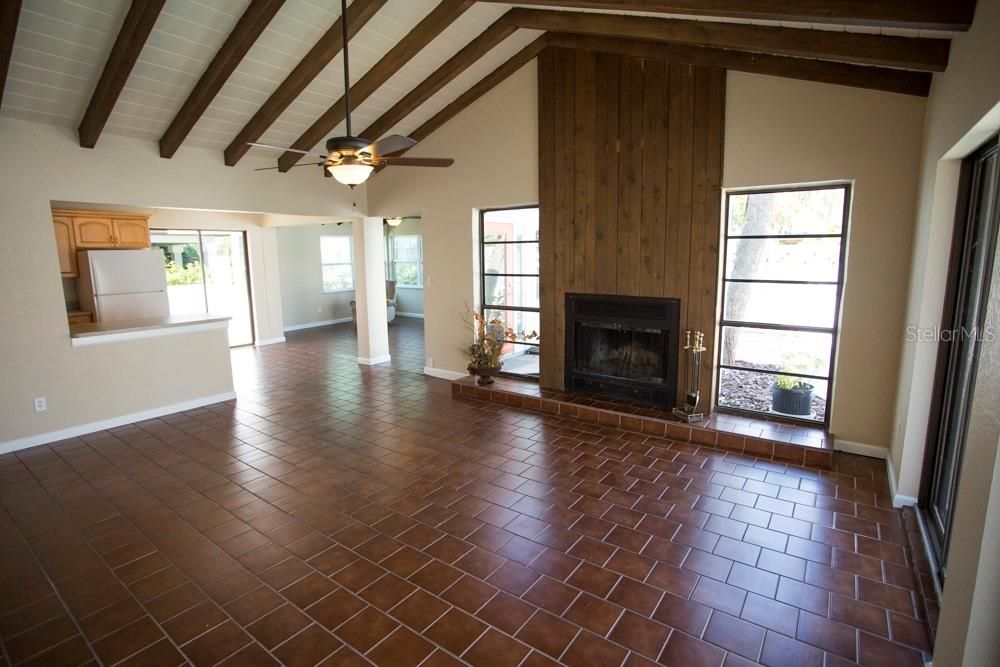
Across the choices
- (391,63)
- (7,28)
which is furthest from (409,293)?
(7,28)

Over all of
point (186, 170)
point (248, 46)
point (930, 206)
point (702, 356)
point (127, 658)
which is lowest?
point (127, 658)

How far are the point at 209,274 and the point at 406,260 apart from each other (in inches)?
185

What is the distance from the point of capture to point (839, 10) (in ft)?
8.62

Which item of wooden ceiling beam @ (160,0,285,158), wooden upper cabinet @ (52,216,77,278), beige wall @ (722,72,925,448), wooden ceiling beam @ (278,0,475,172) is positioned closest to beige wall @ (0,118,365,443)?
wooden ceiling beam @ (160,0,285,158)

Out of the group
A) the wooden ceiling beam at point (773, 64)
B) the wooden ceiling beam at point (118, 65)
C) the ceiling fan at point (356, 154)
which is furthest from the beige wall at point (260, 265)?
the wooden ceiling beam at point (773, 64)

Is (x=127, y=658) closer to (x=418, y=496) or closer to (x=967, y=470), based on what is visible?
(x=418, y=496)

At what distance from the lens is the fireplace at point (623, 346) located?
4.84 metres

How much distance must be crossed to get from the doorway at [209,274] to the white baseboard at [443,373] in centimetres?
389

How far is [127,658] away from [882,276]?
5107 millimetres

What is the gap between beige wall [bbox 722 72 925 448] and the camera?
368 cm

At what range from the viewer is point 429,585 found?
2.56 m

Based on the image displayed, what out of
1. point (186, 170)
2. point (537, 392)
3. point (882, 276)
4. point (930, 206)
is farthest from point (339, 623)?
point (186, 170)

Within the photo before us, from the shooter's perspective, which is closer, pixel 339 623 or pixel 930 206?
pixel 339 623

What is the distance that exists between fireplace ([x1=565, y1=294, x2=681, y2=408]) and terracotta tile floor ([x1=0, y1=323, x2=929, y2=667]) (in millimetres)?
709
